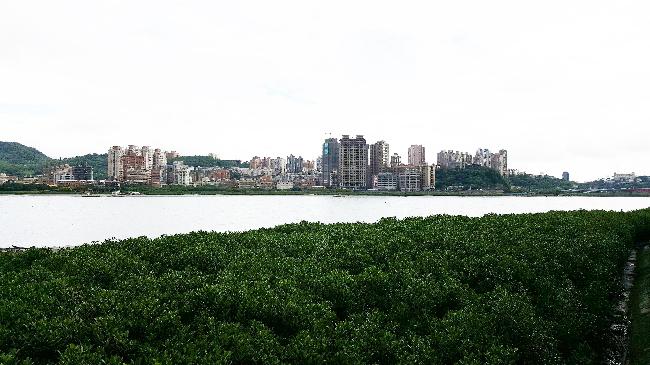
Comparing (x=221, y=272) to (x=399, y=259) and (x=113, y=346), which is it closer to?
(x=113, y=346)

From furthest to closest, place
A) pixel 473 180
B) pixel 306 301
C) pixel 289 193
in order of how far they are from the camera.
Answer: pixel 473 180 → pixel 289 193 → pixel 306 301

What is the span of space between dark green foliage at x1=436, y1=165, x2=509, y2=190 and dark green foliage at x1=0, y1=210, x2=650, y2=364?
175559 mm

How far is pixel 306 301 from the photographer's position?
7.29 m

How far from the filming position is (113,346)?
5.45m

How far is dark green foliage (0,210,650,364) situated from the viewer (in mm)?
5625

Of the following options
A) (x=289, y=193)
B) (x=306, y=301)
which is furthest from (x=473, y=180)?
(x=306, y=301)

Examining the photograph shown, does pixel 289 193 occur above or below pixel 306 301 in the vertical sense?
below

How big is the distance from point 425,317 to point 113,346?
4.58m

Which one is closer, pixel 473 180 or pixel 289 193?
pixel 289 193

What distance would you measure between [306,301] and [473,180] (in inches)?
7238

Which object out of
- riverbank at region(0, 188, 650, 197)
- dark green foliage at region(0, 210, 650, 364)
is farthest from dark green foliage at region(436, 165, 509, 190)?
dark green foliage at region(0, 210, 650, 364)

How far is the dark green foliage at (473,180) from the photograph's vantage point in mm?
179375

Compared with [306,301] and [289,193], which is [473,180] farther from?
[306,301]

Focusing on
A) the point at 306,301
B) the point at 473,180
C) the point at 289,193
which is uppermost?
the point at 473,180
